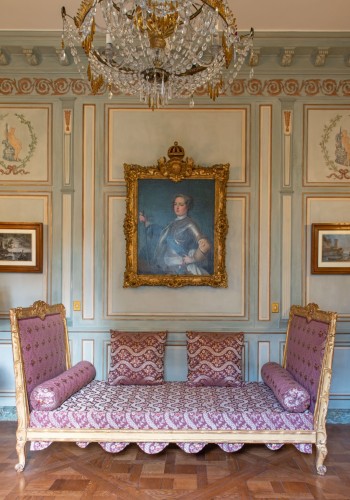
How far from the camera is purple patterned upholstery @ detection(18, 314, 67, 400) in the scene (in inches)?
140

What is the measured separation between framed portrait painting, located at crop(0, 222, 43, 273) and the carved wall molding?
132 cm

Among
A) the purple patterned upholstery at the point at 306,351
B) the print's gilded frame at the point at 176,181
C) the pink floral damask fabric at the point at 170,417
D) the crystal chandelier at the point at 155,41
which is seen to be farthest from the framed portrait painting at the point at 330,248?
the crystal chandelier at the point at 155,41

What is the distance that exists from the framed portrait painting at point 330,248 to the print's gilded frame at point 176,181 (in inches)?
34.7

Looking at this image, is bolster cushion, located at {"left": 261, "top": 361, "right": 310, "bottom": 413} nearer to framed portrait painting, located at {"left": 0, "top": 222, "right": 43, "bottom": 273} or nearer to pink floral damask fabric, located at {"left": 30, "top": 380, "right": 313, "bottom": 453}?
pink floral damask fabric, located at {"left": 30, "top": 380, "right": 313, "bottom": 453}

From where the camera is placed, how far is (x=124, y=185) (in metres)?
4.70

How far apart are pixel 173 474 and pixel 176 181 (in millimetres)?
2566

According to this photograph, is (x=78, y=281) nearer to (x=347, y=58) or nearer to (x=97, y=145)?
(x=97, y=145)

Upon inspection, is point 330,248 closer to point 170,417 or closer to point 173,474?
point 170,417

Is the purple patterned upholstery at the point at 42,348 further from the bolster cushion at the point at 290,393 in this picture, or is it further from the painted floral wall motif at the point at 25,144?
the bolster cushion at the point at 290,393

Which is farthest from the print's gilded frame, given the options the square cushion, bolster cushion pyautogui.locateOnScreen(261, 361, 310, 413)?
bolster cushion pyautogui.locateOnScreen(261, 361, 310, 413)

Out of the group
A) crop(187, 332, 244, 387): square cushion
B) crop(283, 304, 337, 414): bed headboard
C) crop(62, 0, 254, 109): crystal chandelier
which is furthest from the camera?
crop(187, 332, 244, 387): square cushion

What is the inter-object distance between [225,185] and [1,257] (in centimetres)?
228

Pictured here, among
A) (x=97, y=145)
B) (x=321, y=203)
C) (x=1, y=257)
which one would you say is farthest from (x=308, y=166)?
(x=1, y=257)

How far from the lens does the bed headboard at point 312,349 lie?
339cm
